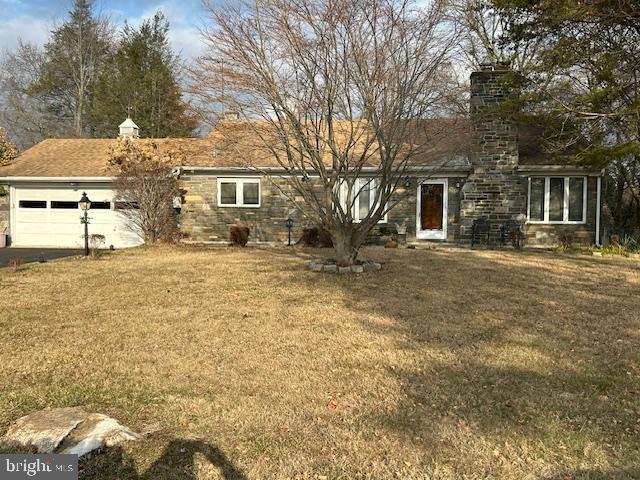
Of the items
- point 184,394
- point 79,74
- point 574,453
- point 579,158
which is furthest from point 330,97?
point 79,74

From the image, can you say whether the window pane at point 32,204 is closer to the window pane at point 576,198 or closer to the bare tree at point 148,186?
the bare tree at point 148,186

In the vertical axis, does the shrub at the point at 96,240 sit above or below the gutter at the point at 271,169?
below

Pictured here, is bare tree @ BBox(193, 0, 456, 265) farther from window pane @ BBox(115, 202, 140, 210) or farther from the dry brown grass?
window pane @ BBox(115, 202, 140, 210)

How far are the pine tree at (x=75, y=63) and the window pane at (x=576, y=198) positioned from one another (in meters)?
25.9

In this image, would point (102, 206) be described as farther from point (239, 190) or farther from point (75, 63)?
point (75, 63)

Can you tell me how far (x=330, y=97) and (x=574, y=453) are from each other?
22.7 ft

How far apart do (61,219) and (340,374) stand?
51.9 ft

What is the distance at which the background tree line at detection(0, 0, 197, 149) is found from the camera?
2802cm

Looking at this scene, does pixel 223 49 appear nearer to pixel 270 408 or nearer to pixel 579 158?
pixel 270 408

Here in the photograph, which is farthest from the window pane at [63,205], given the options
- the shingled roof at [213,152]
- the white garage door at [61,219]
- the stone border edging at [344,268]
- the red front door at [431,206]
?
the red front door at [431,206]

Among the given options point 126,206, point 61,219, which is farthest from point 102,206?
point 61,219

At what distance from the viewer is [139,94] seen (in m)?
27.7

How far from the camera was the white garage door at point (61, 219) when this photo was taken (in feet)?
55.3

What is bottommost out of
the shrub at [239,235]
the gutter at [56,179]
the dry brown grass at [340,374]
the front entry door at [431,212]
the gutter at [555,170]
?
the dry brown grass at [340,374]
